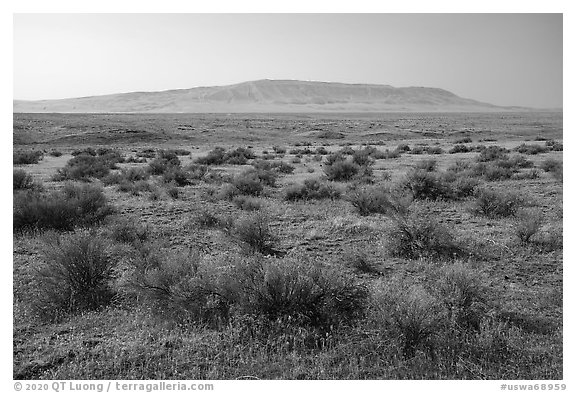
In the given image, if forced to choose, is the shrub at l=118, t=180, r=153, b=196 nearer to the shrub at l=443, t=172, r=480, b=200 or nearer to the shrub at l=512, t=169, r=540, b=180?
the shrub at l=443, t=172, r=480, b=200

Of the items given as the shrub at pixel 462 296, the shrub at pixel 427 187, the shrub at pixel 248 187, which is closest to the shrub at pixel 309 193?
the shrub at pixel 248 187

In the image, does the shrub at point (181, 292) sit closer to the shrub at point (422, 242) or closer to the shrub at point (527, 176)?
the shrub at point (422, 242)

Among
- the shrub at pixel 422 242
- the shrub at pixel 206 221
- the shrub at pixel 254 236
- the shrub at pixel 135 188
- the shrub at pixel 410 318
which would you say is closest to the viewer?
the shrub at pixel 410 318

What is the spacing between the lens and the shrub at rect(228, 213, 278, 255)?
859cm

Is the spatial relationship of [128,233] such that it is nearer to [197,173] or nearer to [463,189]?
[463,189]

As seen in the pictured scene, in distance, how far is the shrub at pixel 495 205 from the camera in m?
11.1

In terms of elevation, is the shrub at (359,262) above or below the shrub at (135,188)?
below

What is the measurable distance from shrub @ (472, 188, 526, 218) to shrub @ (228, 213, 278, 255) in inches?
219

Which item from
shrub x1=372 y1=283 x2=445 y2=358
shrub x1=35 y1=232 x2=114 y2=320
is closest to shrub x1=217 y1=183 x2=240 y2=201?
shrub x1=35 y1=232 x2=114 y2=320

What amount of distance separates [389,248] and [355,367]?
4007 mm

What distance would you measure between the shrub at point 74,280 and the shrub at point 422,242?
4885 millimetres

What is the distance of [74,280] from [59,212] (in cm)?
465
